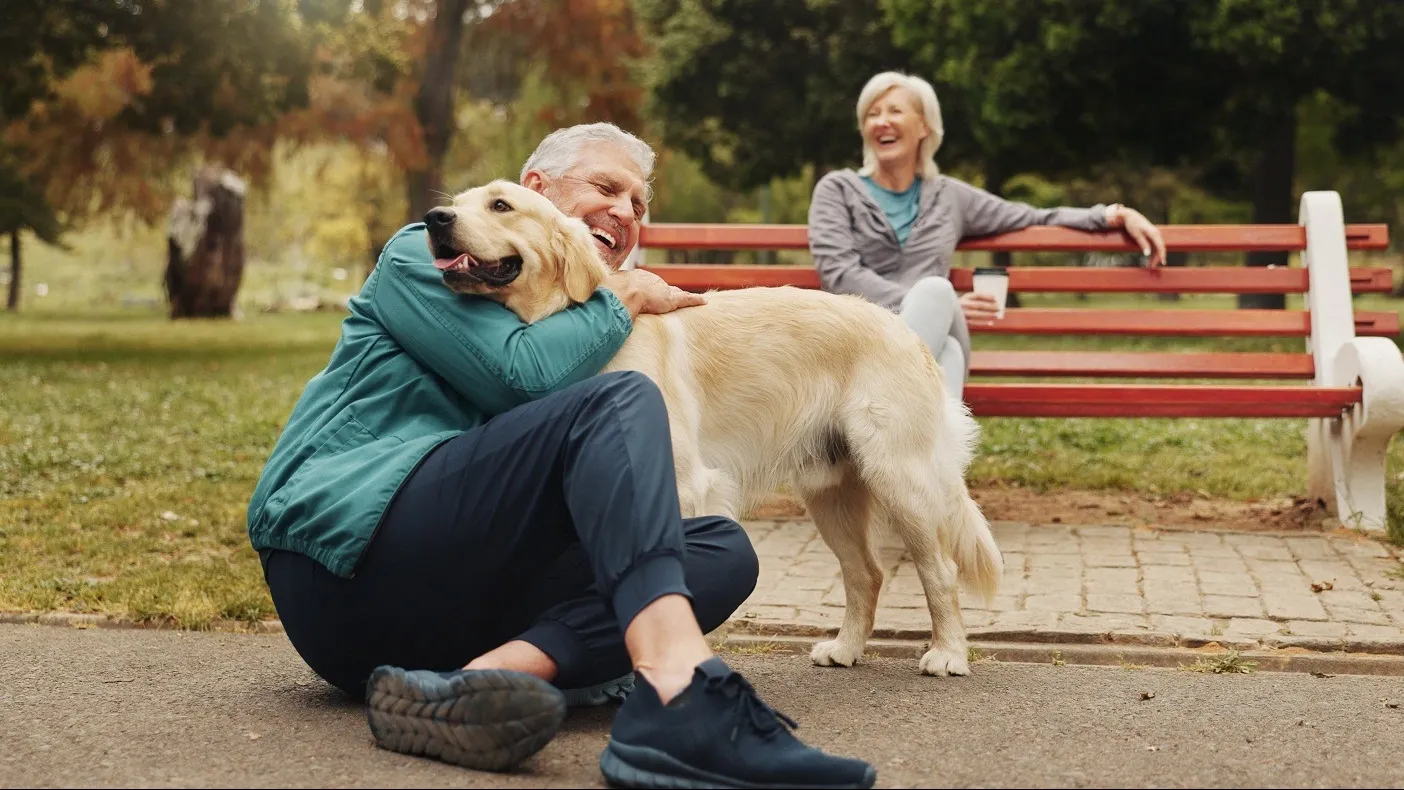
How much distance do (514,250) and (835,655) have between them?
153cm

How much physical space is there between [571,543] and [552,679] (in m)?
0.28

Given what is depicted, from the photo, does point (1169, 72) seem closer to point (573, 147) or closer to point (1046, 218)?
point (1046, 218)

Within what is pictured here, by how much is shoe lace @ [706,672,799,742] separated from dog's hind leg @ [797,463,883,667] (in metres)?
1.36

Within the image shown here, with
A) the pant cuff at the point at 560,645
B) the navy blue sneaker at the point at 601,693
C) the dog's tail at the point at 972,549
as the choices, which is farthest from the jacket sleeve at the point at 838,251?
the pant cuff at the point at 560,645

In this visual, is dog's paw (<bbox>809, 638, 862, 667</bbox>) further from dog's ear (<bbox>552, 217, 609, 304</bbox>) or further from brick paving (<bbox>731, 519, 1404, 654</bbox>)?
dog's ear (<bbox>552, 217, 609, 304</bbox>)

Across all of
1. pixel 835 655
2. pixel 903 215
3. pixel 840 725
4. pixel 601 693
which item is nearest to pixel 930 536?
pixel 835 655

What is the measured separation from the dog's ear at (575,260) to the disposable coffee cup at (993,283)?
249 centimetres

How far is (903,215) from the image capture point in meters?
5.77

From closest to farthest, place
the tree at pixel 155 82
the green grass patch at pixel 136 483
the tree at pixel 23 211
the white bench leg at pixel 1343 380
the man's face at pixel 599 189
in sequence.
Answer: the man's face at pixel 599 189, the green grass patch at pixel 136 483, the white bench leg at pixel 1343 380, the tree at pixel 155 82, the tree at pixel 23 211

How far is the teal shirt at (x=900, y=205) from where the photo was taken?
574 centimetres

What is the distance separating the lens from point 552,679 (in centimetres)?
299

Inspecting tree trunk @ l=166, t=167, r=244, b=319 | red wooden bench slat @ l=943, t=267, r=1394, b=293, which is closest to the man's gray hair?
red wooden bench slat @ l=943, t=267, r=1394, b=293

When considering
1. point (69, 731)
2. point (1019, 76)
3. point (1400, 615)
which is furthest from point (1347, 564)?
point (1019, 76)

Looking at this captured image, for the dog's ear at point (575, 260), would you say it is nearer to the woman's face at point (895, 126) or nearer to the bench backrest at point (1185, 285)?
the woman's face at point (895, 126)
